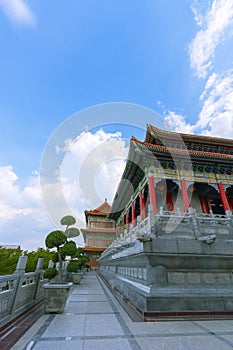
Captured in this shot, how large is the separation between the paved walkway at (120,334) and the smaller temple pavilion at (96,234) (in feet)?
84.3

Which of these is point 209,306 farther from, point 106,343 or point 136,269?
point 106,343

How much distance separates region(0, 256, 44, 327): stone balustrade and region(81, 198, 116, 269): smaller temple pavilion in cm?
2374

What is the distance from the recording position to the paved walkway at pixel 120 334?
2.96 metres

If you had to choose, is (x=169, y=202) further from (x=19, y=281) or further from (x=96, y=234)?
(x=96, y=234)

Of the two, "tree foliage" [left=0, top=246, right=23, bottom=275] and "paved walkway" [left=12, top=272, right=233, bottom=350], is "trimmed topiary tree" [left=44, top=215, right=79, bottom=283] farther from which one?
"tree foliage" [left=0, top=246, right=23, bottom=275]

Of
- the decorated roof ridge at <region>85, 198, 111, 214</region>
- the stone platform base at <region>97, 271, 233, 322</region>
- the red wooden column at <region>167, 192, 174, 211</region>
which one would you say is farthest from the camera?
the decorated roof ridge at <region>85, 198, 111, 214</region>

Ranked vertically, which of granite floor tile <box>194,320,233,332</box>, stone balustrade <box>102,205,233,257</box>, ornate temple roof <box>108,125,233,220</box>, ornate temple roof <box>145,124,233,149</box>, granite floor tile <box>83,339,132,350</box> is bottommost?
granite floor tile <box>83,339,132,350</box>

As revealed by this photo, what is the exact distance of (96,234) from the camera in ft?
99.6

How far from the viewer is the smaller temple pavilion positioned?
29016mm

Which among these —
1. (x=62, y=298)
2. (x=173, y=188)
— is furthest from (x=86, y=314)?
(x=173, y=188)

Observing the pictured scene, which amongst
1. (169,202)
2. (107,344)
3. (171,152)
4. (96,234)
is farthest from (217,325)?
(96,234)

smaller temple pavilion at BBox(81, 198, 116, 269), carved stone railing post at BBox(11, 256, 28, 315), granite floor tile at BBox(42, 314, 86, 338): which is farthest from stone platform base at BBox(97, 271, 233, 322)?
smaller temple pavilion at BBox(81, 198, 116, 269)

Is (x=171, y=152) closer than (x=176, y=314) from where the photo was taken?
No

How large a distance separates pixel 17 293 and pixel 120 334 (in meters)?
2.78
